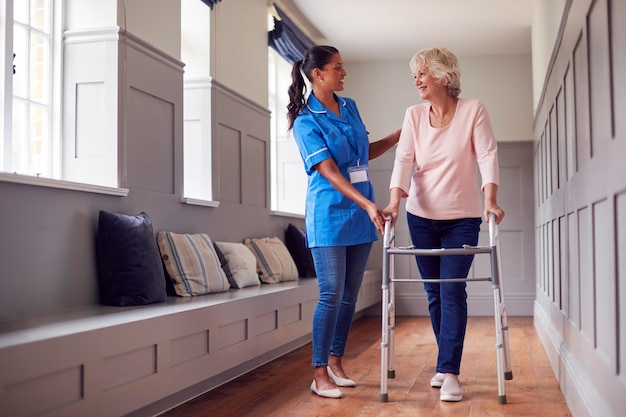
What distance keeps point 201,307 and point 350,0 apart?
370 centimetres

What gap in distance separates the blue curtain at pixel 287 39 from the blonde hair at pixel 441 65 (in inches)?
120

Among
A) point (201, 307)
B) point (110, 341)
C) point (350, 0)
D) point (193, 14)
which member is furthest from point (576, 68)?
point (350, 0)

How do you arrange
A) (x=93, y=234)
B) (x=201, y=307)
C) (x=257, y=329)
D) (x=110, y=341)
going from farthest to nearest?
1. (x=257, y=329)
2. (x=93, y=234)
3. (x=201, y=307)
4. (x=110, y=341)

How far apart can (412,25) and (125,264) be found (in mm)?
4282

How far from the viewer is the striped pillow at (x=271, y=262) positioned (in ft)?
16.2

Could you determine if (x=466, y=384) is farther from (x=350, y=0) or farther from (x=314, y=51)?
(x=350, y=0)

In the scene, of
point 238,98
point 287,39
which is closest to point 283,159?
point 287,39

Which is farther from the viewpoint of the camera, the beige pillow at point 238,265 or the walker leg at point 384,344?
the beige pillow at point 238,265

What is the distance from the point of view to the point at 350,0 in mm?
6035

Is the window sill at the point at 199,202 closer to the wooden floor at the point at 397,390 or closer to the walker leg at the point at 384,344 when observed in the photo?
the wooden floor at the point at 397,390

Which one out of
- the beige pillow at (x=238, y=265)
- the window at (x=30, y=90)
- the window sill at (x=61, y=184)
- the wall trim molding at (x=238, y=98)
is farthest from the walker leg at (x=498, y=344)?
the wall trim molding at (x=238, y=98)

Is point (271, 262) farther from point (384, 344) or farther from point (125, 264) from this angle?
point (384, 344)

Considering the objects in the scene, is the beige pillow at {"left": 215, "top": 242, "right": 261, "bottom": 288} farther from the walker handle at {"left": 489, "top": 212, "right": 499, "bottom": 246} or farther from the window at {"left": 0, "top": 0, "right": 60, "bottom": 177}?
the walker handle at {"left": 489, "top": 212, "right": 499, "bottom": 246}

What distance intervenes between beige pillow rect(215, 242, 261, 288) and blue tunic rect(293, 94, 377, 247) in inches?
51.5
